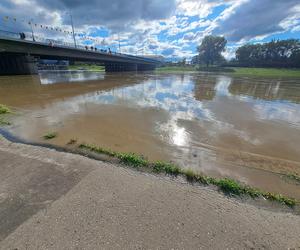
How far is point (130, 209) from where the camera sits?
284 cm

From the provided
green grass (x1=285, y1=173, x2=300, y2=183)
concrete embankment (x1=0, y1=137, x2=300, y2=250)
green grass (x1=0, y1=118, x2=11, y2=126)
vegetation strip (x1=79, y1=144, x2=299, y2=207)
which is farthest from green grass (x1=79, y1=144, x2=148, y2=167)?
green grass (x1=0, y1=118, x2=11, y2=126)

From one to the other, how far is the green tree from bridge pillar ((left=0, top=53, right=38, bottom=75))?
96639 mm

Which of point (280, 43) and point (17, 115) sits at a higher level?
point (280, 43)

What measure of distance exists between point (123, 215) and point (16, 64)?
40.3 m

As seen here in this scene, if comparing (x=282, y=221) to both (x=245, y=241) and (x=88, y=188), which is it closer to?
(x=245, y=241)

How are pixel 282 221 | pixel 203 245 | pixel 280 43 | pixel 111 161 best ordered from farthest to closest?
pixel 280 43, pixel 111 161, pixel 282 221, pixel 203 245

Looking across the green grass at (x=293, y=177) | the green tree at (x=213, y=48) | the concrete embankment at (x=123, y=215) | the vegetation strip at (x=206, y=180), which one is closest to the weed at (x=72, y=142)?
the vegetation strip at (x=206, y=180)

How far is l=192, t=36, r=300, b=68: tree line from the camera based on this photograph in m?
77.9

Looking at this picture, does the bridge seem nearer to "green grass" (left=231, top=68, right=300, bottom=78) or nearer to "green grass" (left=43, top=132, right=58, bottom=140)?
"green grass" (left=43, top=132, right=58, bottom=140)

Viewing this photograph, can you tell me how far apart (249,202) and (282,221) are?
0.54 meters

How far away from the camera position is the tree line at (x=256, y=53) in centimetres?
7788

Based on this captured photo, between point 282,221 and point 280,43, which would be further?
point 280,43

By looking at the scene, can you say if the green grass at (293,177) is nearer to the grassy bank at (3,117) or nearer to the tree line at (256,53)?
the grassy bank at (3,117)

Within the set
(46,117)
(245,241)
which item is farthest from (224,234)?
(46,117)
